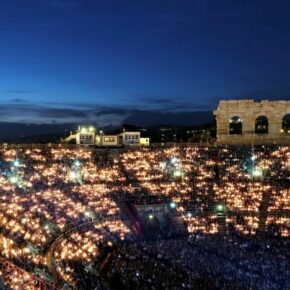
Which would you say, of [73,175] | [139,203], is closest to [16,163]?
[73,175]

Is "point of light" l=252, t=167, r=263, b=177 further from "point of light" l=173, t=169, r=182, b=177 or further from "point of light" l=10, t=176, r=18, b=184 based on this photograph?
"point of light" l=10, t=176, r=18, b=184

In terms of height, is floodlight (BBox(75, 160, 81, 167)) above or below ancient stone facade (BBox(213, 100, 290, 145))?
below

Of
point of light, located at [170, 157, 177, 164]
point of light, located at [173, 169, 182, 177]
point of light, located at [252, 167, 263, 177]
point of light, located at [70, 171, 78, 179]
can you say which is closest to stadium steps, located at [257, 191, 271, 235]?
point of light, located at [252, 167, 263, 177]

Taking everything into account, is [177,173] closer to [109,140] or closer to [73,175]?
[73,175]

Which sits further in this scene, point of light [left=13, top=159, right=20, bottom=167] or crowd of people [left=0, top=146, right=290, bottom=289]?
point of light [left=13, top=159, right=20, bottom=167]

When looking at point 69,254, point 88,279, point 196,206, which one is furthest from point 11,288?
point 196,206

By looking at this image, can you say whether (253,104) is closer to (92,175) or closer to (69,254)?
(92,175)
